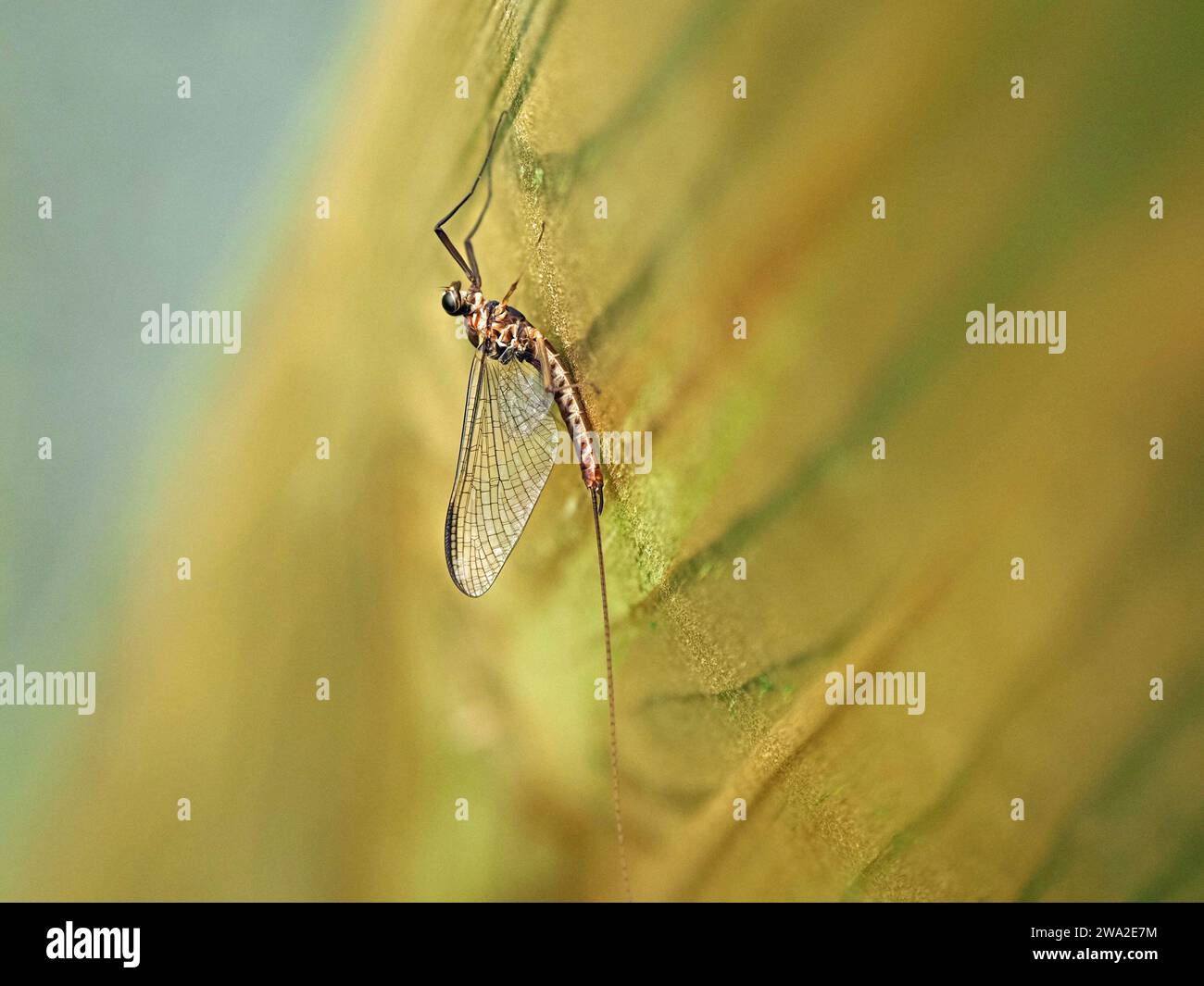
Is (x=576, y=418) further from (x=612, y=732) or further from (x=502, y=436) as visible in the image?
(x=612, y=732)

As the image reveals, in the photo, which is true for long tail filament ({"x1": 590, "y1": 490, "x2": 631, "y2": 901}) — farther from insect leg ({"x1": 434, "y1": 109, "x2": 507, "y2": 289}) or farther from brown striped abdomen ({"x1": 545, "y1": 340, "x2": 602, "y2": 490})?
insect leg ({"x1": 434, "y1": 109, "x2": 507, "y2": 289})

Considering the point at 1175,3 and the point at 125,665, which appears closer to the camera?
the point at 1175,3

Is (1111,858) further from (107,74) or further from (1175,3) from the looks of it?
(107,74)

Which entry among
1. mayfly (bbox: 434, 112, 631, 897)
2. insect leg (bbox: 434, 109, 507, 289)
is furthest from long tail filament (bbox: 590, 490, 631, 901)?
insect leg (bbox: 434, 109, 507, 289)

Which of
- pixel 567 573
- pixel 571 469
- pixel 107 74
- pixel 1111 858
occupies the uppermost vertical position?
pixel 107 74

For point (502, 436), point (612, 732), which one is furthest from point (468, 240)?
point (612, 732)

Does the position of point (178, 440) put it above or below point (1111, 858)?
above

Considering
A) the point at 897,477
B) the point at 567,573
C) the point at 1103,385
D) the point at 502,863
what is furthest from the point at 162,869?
the point at 1103,385
